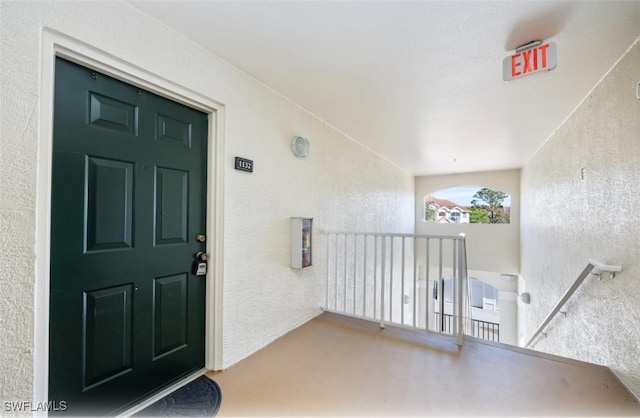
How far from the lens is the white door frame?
3.64 ft

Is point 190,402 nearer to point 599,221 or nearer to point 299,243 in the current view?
point 299,243

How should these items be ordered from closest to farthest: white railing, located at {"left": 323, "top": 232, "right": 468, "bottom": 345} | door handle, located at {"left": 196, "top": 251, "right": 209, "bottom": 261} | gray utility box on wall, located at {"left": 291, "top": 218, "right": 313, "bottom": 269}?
door handle, located at {"left": 196, "top": 251, "right": 209, "bottom": 261} → white railing, located at {"left": 323, "top": 232, "right": 468, "bottom": 345} → gray utility box on wall, located at {"left": 291, "top": 218, "right": 313, "bottom": 269}

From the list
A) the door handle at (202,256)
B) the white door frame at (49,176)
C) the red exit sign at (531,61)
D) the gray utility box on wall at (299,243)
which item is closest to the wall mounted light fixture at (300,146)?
the gray utility box on wall at (299,243)

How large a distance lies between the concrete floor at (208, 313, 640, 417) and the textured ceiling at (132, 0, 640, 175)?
1852mm

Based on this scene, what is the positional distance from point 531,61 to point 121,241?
8.22ft

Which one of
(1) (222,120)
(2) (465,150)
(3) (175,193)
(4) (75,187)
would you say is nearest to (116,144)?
(4) (75,187)

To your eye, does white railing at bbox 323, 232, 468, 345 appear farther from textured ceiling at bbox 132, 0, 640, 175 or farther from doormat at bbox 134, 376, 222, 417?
doormat at bbox 134, 376, 222, 417

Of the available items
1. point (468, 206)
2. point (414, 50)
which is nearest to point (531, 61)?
point (414, 50)

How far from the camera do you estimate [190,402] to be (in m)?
1.54

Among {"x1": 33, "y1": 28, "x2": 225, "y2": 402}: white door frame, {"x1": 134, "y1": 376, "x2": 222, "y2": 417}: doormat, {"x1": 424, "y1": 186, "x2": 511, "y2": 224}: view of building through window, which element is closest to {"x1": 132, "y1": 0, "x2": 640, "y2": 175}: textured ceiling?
{"x1": 33, "y1": 28, "x2": 225, "y2": 402}: white door frame

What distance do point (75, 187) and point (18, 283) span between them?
1.45 feet

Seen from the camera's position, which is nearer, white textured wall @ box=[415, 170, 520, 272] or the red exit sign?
the red exit sign

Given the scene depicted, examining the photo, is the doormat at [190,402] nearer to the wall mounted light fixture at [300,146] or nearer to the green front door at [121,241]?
the green front door at [121,241]

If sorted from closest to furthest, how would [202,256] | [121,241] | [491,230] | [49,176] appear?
[49,176], [121,241], [202,256], [491,230]
